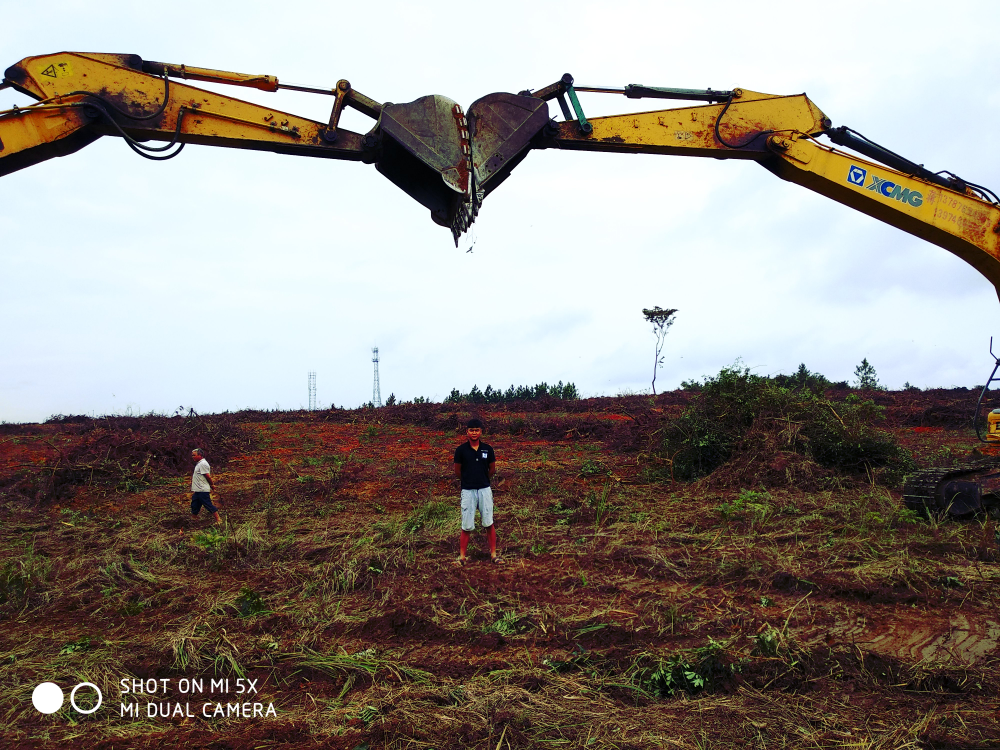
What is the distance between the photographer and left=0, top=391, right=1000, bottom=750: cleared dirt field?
393 centimetres

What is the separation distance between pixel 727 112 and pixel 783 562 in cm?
479

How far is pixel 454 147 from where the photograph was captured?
6.12 metres

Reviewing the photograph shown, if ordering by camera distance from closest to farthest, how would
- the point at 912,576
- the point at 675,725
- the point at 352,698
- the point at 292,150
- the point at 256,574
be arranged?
the point at 675,725 < the point at 352,698 < the point at 912,576 < the point at 292,150 < the point at 256,574

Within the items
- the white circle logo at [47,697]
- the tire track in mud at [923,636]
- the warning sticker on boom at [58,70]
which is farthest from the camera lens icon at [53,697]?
the warning sticker on boom at [58,70]

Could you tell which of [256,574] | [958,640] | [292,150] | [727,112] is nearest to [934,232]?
[727,112]

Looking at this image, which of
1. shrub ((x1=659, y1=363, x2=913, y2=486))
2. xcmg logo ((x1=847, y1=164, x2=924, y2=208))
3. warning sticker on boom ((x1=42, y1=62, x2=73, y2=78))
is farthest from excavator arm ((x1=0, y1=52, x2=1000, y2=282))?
shrub ((x1=659, y1=363, x2=913, y2=486))

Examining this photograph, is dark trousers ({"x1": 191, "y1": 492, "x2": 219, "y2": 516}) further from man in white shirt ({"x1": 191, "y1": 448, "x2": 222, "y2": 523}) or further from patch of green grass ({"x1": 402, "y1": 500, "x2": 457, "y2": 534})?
patch of green grass ({"x1": 402, "y1": 500, "x2": 457, "y2": 534})

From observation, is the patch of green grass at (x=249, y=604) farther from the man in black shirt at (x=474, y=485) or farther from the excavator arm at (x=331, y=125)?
the excavator arm at (x=331, y=125)

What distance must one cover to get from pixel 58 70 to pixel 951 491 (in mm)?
10247

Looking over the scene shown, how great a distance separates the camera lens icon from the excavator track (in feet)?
27.6

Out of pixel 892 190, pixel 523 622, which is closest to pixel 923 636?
pixel 523 622

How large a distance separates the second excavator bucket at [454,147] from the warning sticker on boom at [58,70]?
2765mm

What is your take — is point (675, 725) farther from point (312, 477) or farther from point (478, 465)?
point (312, 477)

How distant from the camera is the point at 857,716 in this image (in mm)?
3873
